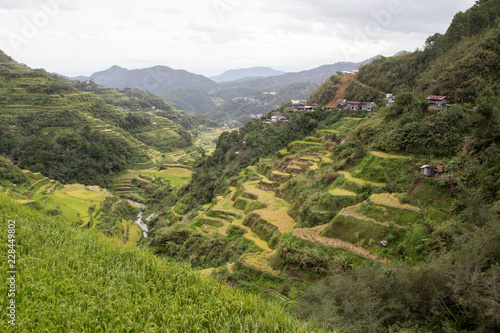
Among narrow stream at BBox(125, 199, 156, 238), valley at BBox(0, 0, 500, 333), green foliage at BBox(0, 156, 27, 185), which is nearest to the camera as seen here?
valley at BBox(0, 0, 500, 333)

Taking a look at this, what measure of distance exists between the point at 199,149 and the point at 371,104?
4053 cm

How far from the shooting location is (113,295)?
27.2 ft

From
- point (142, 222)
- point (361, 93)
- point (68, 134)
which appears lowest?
point (142, 222)

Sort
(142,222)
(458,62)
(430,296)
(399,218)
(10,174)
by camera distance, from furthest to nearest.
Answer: (142,222) < (10,174) < (458,62) < (399,218) < (430,296)

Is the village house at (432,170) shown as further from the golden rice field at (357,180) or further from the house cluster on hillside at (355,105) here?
the house cluster on hillside at (355,105)

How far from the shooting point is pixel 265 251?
586 inches

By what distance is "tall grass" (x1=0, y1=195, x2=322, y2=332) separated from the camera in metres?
7.14

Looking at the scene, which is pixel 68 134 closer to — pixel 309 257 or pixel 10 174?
pixel 10 174

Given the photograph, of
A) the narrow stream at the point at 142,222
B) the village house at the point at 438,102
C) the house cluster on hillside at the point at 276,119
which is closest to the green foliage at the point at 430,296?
the village house at the point at 438,102

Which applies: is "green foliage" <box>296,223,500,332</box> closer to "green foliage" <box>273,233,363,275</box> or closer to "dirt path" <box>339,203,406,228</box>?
"green foliage" <box>273,233,363,275</box>

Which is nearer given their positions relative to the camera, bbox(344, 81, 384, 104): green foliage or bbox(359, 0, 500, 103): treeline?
bbox(359, 0, 500, 103): treeline

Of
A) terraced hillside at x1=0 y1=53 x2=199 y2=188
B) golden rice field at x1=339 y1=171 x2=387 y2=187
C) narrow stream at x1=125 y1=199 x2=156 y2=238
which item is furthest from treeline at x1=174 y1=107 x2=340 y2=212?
terraced hillside at x1=0 y1=53 x2=199 y2=188

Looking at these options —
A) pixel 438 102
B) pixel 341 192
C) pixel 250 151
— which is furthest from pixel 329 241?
pixel 250 151

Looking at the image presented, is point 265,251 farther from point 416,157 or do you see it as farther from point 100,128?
point 100,128
